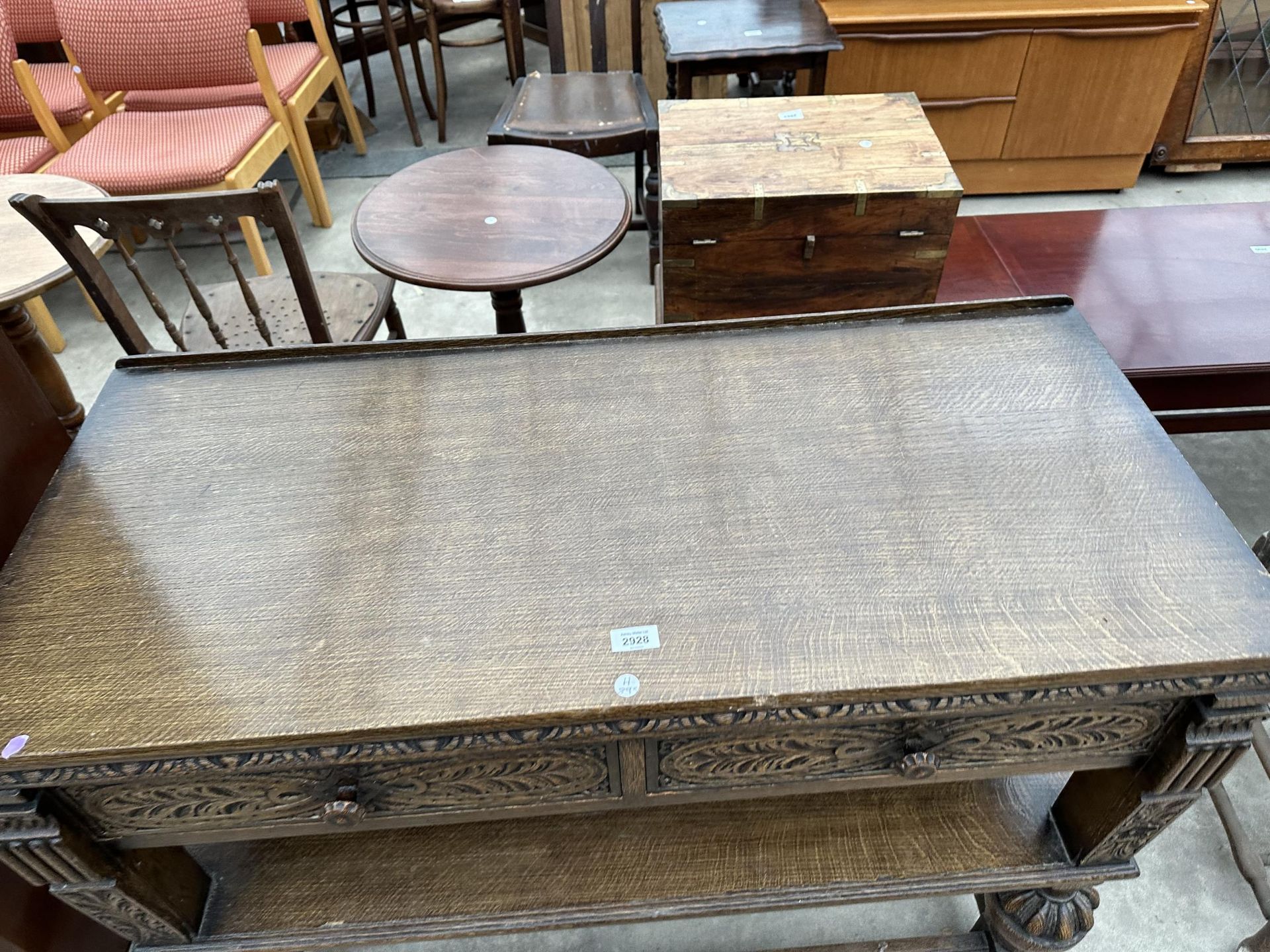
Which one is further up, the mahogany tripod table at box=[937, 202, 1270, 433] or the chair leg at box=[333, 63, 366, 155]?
the mahogany tripod table at box=[937, 202, 1270, 433]

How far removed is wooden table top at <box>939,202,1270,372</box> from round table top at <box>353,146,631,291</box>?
0.98 meters

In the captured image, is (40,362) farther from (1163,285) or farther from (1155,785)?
(1163,285)

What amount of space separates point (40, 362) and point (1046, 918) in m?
2.90

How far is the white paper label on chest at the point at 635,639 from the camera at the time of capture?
92 cm

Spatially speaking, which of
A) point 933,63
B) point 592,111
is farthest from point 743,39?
point 933,63

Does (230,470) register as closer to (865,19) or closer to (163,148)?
(163,148)

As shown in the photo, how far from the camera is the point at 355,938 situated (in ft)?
3.92

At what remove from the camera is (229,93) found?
3.20m

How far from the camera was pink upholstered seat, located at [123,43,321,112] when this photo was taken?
123 inches

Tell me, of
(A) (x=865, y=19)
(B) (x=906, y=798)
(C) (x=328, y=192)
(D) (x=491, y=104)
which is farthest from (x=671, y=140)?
(D) (x=491, y=104)

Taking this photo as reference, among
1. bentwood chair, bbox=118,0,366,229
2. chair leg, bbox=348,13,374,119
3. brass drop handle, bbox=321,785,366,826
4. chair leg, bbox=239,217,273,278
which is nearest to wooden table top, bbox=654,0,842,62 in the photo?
bentwood chair, bbox=118,0,366,229

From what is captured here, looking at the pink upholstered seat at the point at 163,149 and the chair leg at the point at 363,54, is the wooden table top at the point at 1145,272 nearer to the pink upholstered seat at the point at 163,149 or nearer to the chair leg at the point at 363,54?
the pink upholstered seat at the point at 163,149

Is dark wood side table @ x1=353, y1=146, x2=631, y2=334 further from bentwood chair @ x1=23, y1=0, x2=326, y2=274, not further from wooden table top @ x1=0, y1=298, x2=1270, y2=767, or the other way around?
bentwood chair @ x1=23, y1=0, x2=326, y2=274

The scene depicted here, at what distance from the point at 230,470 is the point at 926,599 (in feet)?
3.11
